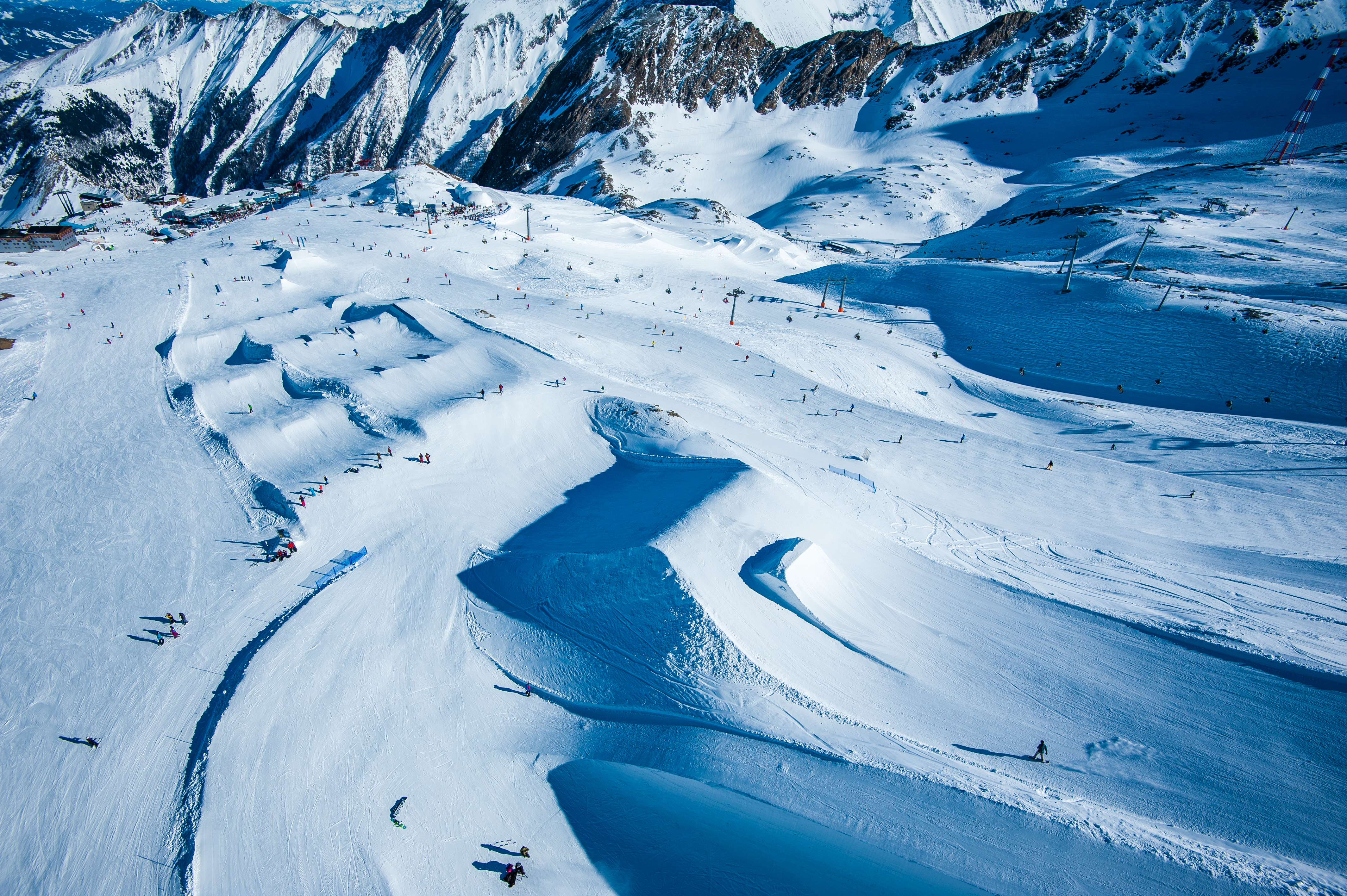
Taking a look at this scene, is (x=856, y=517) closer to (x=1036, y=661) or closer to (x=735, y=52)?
(x=1036, y=661)

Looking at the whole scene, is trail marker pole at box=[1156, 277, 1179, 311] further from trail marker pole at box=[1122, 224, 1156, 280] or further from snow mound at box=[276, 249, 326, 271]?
snow mound at box=[276, 249, 326, 271]

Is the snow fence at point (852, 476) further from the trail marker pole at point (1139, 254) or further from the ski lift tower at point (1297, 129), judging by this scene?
the ski lift tower at point (1297, 129)

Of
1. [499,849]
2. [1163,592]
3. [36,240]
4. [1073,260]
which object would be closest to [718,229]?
[1073,260]

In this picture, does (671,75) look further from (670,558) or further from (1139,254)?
(670,558)

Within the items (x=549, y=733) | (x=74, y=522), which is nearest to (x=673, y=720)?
(x=549, y=733)

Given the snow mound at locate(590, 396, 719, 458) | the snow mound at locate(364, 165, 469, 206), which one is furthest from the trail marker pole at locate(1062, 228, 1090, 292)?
the snow mound at locate(364, 165, 469, 206)
